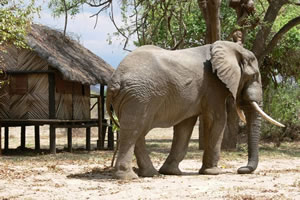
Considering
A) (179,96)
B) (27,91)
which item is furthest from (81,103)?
(179,96)

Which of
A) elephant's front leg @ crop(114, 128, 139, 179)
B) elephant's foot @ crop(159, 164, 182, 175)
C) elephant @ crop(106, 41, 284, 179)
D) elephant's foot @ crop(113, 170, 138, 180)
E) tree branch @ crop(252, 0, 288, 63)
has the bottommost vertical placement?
elephant's foot @ crop(159, 164, 182, 175)

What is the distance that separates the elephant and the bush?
10.9 metres

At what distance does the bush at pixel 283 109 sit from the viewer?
21828 millimetres

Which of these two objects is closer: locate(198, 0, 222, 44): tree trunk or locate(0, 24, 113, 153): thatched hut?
locate(198, 0, 222, 44): tree trunk

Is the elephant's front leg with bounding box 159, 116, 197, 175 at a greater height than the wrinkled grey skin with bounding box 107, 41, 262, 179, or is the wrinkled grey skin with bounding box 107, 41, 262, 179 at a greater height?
the wrinkled grey skin with bounding box 107, 41, 262, 179

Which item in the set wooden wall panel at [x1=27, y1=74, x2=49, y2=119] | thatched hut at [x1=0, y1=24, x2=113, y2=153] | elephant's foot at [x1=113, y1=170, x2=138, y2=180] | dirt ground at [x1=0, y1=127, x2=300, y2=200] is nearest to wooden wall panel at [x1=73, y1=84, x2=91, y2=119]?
thatched hut at [x1=0, y1=24, x2=113, y2=153]

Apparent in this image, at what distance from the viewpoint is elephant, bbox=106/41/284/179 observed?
8.94 meters

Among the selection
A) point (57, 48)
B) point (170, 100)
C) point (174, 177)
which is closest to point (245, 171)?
point (174, 177)

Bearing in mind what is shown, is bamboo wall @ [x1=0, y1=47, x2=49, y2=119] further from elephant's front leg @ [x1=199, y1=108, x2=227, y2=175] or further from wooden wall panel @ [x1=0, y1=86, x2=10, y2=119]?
elephant's front leg @ [x1=199, y1=108, x2=227, y2=175]

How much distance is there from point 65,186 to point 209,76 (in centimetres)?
308

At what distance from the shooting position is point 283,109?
2181 cm

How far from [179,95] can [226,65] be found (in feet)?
3.19

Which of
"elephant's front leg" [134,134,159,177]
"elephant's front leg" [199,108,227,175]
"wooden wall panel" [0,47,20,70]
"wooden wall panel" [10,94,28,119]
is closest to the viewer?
"elephant's front leg" [134,134,159,177]

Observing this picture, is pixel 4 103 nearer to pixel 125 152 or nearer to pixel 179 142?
pixel 179 142
